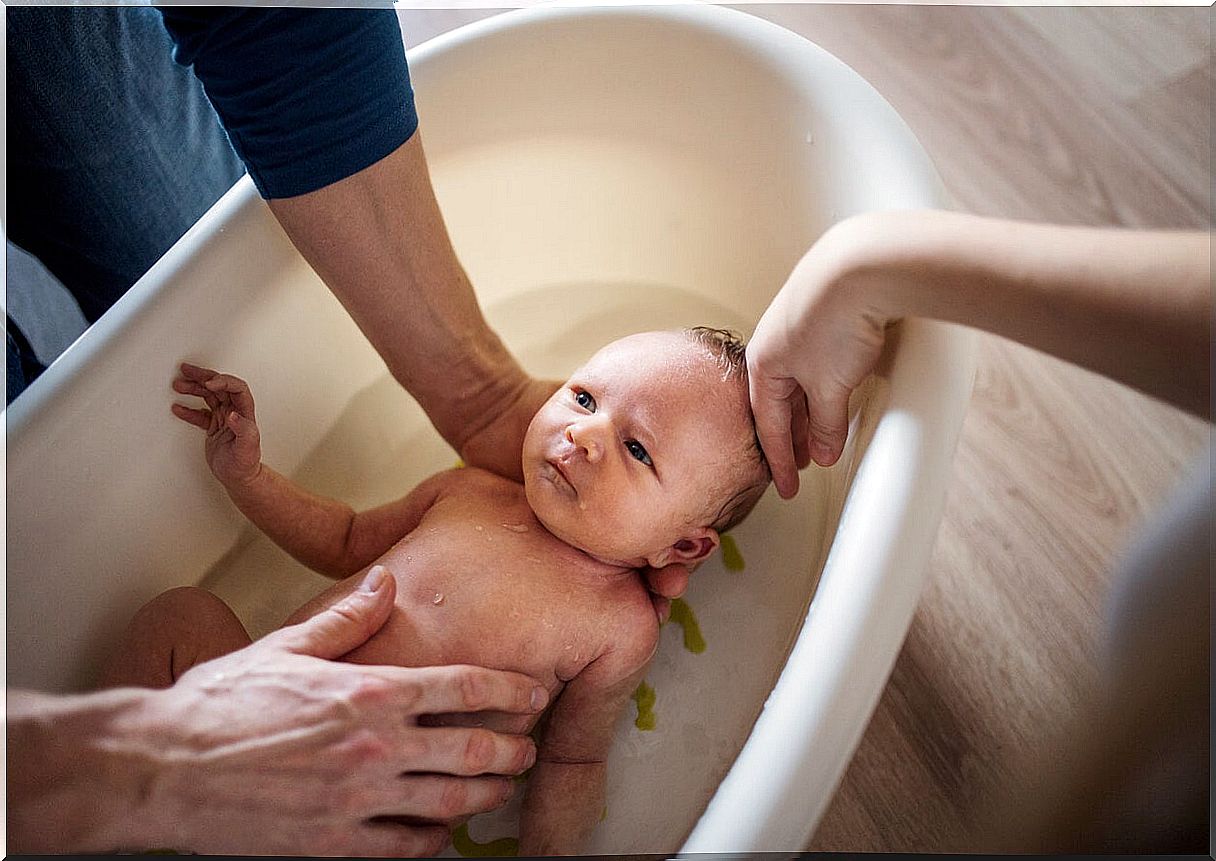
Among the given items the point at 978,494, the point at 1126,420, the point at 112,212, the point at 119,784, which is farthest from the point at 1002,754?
the point at 112,212

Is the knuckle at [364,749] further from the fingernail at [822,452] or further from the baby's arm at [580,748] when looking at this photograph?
the fingernail at [822,452]

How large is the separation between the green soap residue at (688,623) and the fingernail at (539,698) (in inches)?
10.0

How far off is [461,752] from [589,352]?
682 mm

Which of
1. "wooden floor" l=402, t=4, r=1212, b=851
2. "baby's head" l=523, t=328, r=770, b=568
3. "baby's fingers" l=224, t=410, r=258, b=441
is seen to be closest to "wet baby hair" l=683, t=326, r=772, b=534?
"baby's head" l=523, t=328, r=770, b=568

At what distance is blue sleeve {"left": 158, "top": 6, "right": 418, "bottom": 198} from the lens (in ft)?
2.72

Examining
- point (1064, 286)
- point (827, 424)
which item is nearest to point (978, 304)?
point (1064, 286)

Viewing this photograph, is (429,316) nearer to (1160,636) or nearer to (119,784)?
(119,784)

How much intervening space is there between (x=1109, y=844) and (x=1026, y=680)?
705 mm

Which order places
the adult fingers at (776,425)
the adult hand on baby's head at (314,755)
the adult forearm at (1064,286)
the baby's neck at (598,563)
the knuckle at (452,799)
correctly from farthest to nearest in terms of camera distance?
1. the baby's neck at (598,563)
2. the adult fingers at (776,425)
3. the knuckle at (452,799)
4. the adult hand on baby's head at (314,755)
5. the adult forearm at (1064,286)

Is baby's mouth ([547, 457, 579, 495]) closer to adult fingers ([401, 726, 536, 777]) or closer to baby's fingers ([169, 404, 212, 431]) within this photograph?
adult fingers ([401, 726, 536, 777])

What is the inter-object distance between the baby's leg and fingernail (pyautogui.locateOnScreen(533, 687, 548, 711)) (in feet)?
0.91

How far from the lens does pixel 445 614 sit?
3.10 ft

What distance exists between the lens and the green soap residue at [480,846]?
1.00 m

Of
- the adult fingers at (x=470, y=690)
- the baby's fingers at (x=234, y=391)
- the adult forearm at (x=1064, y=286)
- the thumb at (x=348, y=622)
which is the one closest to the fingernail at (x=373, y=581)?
the thumb at (x=348, y=622)
